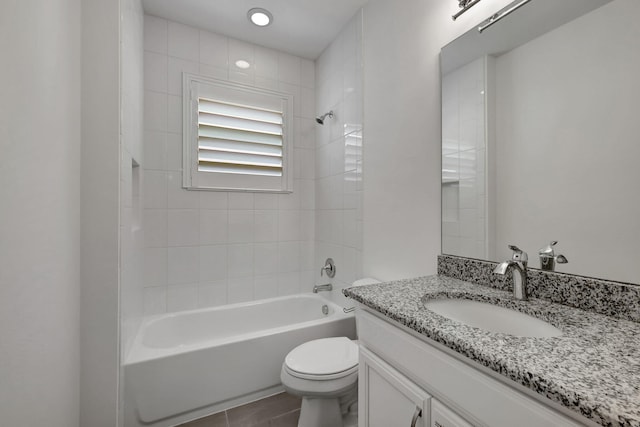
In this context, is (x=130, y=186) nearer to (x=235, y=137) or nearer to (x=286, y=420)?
(x=235, y=137)

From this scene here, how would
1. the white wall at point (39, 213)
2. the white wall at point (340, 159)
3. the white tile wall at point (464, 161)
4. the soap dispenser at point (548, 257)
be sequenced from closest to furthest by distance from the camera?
the white wall at point (39, 213), the soap dispenser at point (548, 257), the white tile wall at point (464, 161), the white wall at point (340, 159)

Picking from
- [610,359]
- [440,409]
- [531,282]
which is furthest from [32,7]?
[531,282]

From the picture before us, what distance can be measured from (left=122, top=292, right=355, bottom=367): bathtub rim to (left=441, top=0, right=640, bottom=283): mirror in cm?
117

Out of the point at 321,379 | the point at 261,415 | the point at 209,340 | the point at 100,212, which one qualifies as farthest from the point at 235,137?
the point at 261,415

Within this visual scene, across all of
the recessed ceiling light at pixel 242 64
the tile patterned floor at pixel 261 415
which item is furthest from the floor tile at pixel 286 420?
the recessed ceiling light at pixel 242 64

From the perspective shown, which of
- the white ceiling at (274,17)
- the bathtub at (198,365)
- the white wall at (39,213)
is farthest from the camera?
the white ceiling at (274,17)

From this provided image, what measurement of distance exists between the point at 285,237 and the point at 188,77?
158 centimetres

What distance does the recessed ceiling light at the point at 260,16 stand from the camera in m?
1.97

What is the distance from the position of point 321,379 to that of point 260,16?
244 centimetres

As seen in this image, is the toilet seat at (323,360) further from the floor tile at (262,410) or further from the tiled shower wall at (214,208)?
the tiled shower wall at (214,208)

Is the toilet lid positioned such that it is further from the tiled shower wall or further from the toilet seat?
the tiled shower wall

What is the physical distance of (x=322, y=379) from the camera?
129 centimetres

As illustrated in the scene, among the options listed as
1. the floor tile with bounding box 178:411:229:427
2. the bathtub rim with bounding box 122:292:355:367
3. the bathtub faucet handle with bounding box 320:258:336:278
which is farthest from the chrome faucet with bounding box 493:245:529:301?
the floor tile with bounding box 178:411:229:427

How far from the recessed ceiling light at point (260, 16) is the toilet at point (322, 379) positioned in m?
2.33
